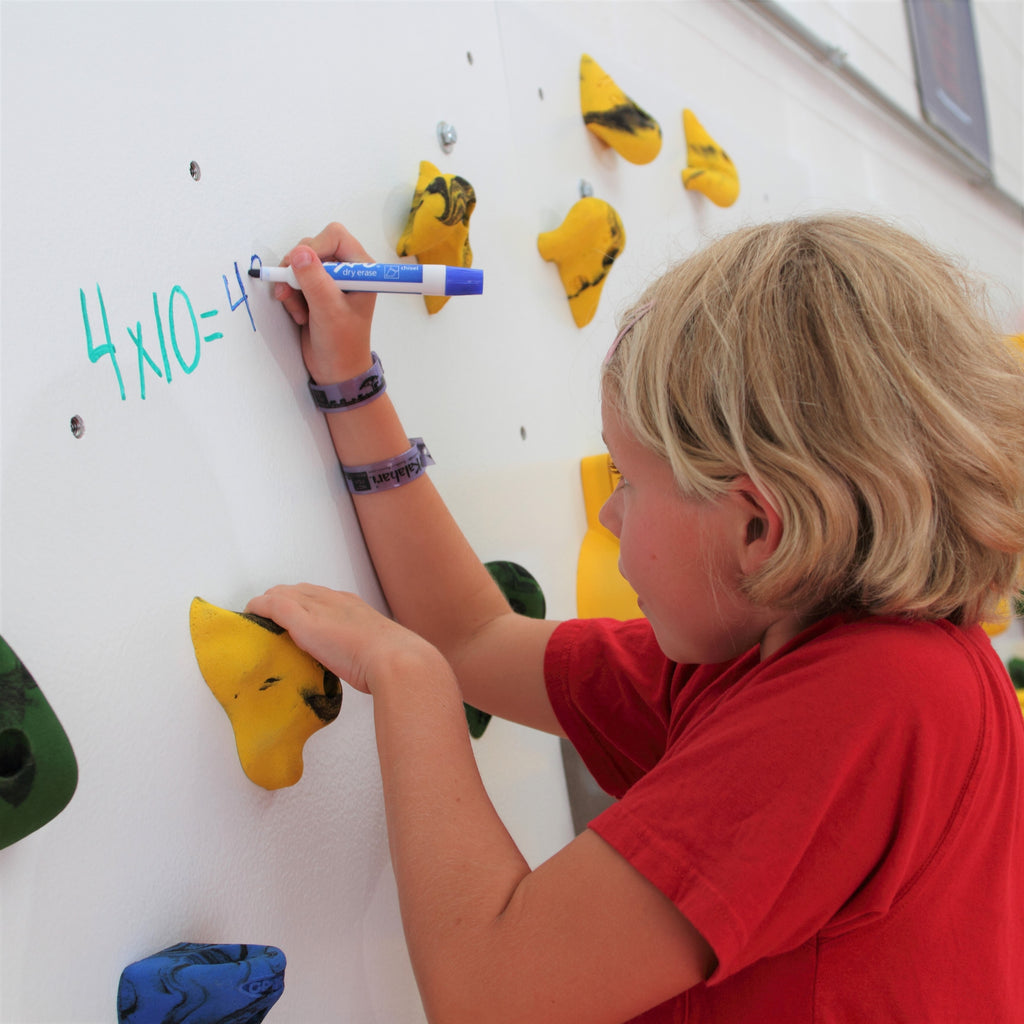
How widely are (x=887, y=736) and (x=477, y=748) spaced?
297mm

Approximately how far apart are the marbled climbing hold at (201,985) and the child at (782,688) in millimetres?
60

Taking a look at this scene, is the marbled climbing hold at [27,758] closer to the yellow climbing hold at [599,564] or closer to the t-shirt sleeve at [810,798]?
the t-shirt sleeve at [810,798]

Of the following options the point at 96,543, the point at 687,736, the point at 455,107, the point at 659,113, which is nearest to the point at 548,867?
the point at 687,736

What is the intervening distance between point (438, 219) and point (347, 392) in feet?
0.43

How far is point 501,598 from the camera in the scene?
0.61m

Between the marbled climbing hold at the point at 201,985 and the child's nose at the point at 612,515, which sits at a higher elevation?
the child's nose at the point at 612,515

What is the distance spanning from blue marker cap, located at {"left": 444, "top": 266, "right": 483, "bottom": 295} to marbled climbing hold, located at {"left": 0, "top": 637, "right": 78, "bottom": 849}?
0.83 ft

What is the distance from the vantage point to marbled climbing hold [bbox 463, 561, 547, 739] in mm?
640

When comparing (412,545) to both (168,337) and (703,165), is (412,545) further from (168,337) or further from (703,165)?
(703,165)

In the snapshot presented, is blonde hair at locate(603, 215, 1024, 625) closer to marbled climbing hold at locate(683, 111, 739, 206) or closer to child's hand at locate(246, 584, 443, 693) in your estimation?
child's hand at locate(246, 584, 443, 693)

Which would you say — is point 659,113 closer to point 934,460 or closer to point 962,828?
point 934,460

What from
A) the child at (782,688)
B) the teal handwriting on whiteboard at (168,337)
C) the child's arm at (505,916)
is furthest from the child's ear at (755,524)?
the teal handwriting on whiteboard at (168,337)

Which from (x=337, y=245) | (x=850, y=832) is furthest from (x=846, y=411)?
(x=337, y=245)

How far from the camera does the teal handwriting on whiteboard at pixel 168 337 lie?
380mm
